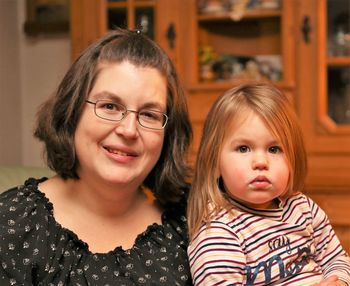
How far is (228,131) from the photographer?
4.37 ft

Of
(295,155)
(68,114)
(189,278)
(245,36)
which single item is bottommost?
(189,278)

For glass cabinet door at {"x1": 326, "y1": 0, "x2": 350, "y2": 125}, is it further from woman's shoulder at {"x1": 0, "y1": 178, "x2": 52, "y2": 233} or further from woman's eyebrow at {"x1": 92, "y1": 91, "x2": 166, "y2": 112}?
woman's shoulder at {"x1": 0, "y1": 178, "x2": 52, "y2": 233}

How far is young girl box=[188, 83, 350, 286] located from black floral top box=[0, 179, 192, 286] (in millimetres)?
106

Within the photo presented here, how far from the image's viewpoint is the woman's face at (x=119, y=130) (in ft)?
4.42

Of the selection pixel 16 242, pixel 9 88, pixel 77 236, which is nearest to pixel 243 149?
pixel 77 236

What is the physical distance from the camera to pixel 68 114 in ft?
4.62

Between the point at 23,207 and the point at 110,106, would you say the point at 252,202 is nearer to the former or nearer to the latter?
the point at 110,106

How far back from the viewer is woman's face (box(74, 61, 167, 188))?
1.35 metres

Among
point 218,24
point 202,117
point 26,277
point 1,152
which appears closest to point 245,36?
point 218,24

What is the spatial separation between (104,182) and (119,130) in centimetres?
14

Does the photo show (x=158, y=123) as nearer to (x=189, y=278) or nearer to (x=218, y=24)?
(x=189, y=278)

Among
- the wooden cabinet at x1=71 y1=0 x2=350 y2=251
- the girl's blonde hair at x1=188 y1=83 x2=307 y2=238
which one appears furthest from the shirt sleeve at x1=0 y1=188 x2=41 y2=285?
the wooden cabinet at x1=71 y1=0 x2=350 y2=251

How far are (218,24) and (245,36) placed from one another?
0.15 meters

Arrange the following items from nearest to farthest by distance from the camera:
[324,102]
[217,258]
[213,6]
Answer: [217,258]
[324,102]
[213,6]
